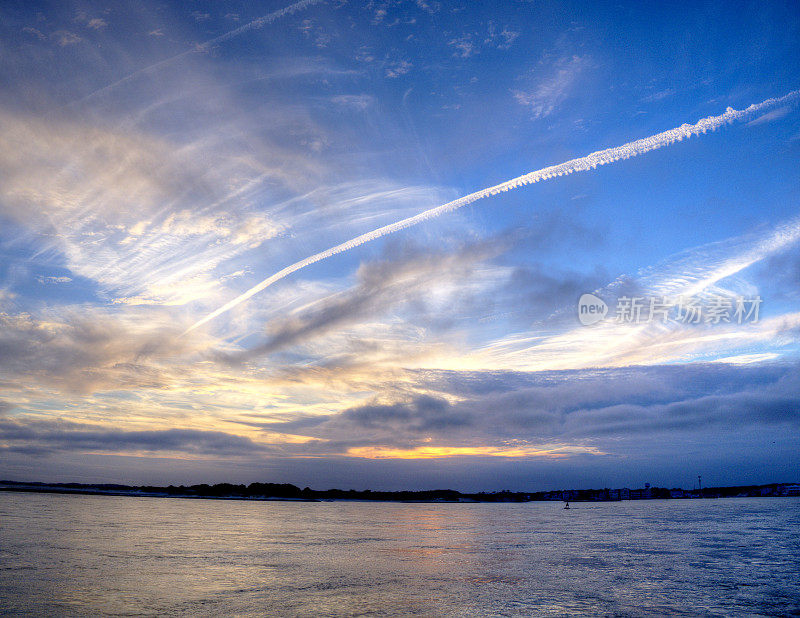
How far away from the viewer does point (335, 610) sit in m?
→ 16.2

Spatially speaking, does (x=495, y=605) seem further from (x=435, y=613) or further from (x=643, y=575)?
(x=643, y=575)

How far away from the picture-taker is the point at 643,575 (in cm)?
2461

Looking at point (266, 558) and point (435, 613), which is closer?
point (435, 613)

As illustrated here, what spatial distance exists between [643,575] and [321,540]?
2686 cm

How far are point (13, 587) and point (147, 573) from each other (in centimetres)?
537

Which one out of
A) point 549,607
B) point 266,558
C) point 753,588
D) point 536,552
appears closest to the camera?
point 549,607

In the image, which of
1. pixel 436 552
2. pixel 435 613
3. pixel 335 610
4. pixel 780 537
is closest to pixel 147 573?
pixel 335 610

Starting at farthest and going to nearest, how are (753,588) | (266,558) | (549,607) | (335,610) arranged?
(266,558) → (753,588) → (549,607) → (335,610)

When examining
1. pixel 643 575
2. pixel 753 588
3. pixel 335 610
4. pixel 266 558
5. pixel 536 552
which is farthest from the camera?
pixel 536 552

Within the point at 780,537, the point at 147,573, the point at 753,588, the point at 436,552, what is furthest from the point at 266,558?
the point at 780,537

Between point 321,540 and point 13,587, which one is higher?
point 13,587

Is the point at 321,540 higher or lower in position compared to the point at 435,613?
lower

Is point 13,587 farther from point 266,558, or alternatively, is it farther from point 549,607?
point 549,607

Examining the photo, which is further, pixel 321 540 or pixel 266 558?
pixel 321 540
